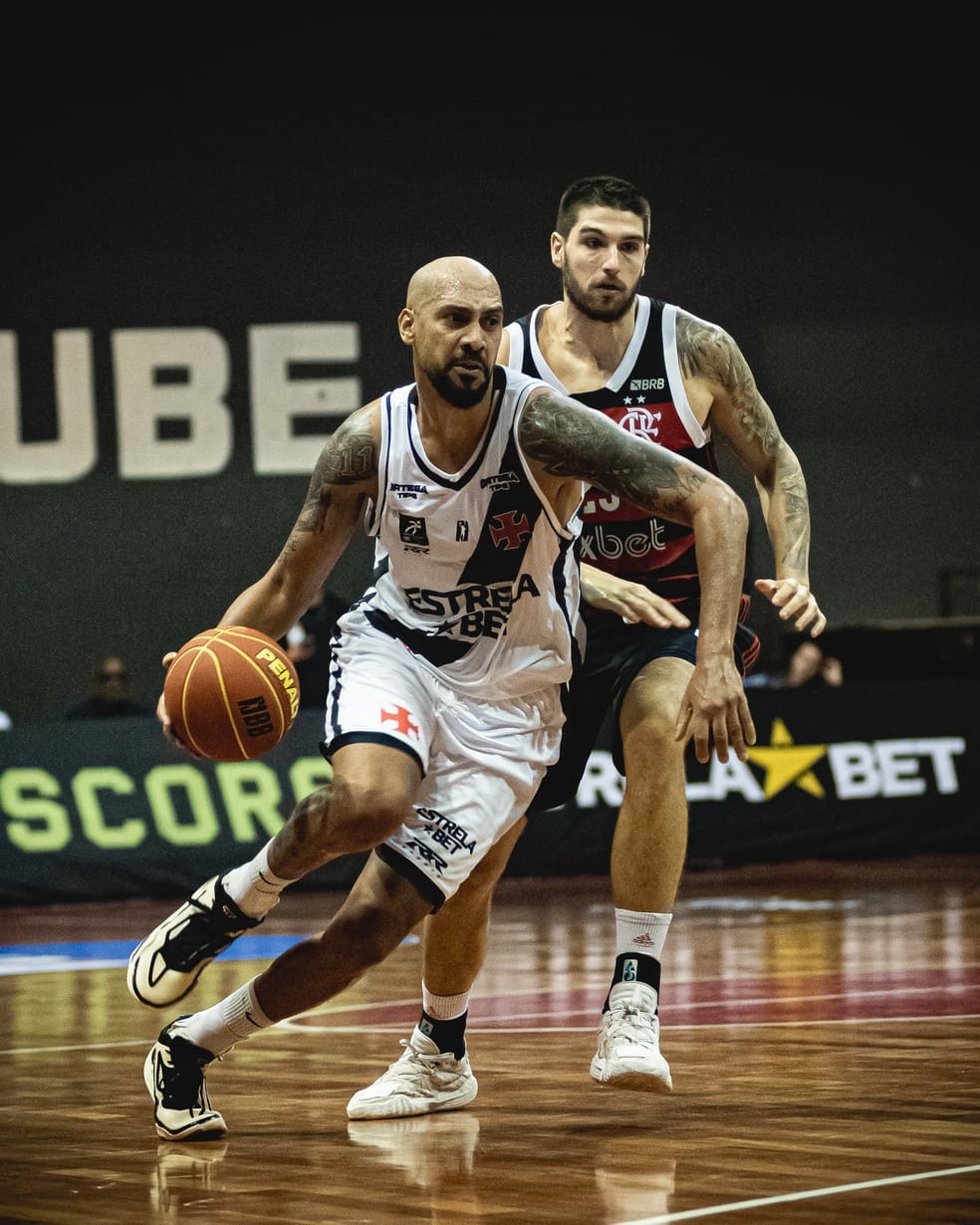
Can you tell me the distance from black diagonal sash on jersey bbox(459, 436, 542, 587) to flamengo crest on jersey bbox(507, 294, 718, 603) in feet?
2.12

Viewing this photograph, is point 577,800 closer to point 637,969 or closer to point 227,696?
point 637,969

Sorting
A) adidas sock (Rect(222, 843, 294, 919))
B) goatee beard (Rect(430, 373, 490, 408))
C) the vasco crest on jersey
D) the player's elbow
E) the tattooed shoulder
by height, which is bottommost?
adidas sock (Rect(222, 843, 294, 919))

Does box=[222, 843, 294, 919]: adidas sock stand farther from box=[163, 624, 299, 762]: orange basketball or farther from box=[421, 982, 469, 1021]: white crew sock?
box=[421, 982, 469, 1021]: white crew sock

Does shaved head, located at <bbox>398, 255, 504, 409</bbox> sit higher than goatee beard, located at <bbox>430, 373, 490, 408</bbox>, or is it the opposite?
shaved head, located at <bbox>398, 255, 504, 409</bbox>

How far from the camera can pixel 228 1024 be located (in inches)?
Answer: 173

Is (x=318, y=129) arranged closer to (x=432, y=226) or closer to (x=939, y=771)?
(x=432, y=226)

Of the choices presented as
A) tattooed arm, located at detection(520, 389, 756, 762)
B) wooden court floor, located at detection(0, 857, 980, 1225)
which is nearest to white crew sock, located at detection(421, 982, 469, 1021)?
wooden court floor, located at detection(0, 857, 980, 1225)

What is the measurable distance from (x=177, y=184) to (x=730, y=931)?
9633 mm

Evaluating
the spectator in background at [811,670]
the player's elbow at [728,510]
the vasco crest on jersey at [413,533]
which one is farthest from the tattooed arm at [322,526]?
the spectator in background at [811,670]

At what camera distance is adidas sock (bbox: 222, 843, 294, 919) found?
434 cm

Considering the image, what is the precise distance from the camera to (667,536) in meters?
5.21

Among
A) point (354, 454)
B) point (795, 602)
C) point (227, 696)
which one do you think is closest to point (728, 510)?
point (795, 602)

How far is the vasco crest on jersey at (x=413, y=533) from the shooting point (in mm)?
4547

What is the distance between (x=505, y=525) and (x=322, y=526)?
18.0 inches
